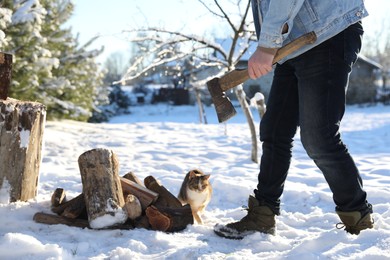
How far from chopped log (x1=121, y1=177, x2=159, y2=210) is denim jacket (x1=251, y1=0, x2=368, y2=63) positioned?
147cm

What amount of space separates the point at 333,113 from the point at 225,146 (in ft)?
21.2

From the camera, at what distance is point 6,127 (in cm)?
313

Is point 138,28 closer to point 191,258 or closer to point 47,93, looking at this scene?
point 47,93

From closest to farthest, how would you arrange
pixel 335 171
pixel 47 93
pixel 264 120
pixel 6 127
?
1. pixel 335 171
2. pixel 264 120
3. pixel 6 127
4. pixel 47 93

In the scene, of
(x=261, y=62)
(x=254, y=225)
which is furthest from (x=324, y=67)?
(x=254, y=225)

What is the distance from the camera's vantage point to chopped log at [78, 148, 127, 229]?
9.34 ft

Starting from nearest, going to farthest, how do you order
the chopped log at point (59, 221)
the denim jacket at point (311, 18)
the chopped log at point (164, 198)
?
the denim jacket at point (311, 18), the chopped log at point (59, 221), the chopped log at point (164, 198)

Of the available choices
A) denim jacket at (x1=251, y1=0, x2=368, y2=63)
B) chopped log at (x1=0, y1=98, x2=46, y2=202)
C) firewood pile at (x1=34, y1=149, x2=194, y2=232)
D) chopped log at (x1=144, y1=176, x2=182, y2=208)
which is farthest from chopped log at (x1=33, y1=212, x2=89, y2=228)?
denim jacket at (x1=251, y1=0, x2=368, y2=63)

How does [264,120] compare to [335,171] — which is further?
[264,120]

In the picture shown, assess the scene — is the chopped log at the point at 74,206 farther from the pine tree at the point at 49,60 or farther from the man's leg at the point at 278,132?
the pine tree at the point at 49,60

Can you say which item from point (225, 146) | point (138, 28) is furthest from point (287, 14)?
point (225, 146)

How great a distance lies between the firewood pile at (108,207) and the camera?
113 inches

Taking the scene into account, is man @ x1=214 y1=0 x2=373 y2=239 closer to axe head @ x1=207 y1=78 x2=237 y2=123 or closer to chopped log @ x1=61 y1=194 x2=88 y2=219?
axe head @ x1=207 y1=78 x2=237 y2=123

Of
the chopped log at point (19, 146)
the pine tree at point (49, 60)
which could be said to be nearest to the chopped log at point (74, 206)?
the chopped log at point (19, 146)
